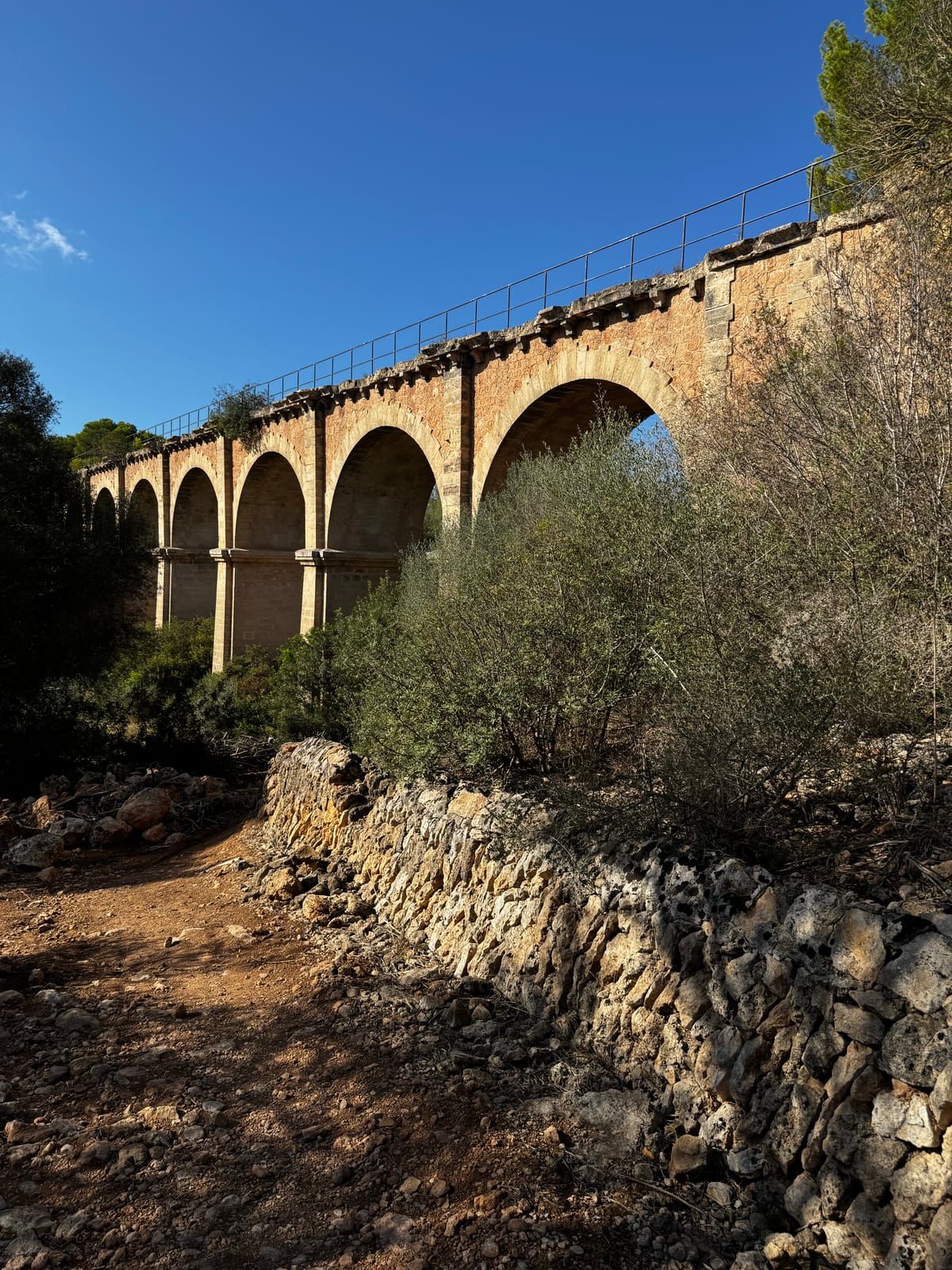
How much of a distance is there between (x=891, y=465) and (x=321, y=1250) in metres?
4.44

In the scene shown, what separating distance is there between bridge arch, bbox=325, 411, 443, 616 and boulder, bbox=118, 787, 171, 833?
26.2 feet

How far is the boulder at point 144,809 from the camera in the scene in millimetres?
7301

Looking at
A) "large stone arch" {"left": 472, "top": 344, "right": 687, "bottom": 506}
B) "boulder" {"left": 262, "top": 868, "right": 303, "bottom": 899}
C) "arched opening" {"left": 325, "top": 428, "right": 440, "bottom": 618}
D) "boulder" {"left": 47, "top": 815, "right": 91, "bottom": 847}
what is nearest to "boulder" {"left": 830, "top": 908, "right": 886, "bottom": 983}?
"boulder" {"left": 262, "top": 868, "right": 303, "bottom": 899}

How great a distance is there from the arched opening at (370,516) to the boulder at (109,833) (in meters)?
8.63

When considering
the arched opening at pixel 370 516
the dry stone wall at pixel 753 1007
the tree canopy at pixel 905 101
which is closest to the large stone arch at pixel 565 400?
the tree canopy at pixel 905 101

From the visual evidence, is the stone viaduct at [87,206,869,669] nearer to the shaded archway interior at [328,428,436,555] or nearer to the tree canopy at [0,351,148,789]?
the shaded archway interior at [328,428,436,555]

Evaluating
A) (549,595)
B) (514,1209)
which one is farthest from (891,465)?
(514,1209)

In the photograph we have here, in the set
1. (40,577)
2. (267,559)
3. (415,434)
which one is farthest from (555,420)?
(267,559)

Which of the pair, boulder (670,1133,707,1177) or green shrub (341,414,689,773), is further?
green shrub (341,414,689,773)

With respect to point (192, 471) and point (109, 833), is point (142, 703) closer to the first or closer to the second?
point (109, 833)

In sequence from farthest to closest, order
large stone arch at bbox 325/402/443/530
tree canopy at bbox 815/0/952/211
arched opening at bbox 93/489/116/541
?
large stone arch at bbox 325/402/443/530, arched opening at bbox 93/489/116/541, tree canopy at bbox 815/0/952/211

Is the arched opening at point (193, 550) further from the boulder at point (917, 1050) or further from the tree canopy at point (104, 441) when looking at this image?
the boulder at point (917, 1050)

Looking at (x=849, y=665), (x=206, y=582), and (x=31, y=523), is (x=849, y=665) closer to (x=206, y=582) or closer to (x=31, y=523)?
(x=31, y=523)

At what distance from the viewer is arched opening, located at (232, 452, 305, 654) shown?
63.9 ft
